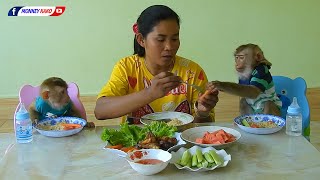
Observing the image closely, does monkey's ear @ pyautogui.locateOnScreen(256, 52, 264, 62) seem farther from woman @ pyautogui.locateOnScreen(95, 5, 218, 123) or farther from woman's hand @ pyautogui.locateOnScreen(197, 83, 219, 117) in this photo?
woman's hand @ pyautogui.locateOnScreen(197, 83, 219, 117)

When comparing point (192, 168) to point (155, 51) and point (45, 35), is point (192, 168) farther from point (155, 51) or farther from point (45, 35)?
point (45, 35)

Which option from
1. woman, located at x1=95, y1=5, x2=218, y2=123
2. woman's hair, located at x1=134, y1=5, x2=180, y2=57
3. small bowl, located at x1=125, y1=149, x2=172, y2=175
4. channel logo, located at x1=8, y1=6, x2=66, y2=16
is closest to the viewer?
small bowl, located at x1=125, y1=149, x2=172, y2=175

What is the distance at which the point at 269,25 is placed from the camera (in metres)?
3.69

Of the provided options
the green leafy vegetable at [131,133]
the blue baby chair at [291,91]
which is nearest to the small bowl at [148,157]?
the green leafy vegetable at [131,133]

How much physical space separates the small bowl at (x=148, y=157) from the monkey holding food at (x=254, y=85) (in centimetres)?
78

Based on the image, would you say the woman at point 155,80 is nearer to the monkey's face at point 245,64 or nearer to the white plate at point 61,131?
the white plate at point 61,131

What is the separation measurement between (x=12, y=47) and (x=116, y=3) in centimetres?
109

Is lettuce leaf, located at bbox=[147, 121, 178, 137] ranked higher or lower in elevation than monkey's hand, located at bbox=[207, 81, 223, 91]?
lower

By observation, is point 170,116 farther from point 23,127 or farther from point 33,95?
point 33,95

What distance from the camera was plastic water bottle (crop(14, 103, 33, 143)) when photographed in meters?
1.53

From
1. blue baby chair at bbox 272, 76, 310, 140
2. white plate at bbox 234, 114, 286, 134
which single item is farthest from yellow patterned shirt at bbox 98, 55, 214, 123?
blue baby chair at bbox 272, 76, 310, 140

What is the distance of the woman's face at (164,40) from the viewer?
6.00 feet

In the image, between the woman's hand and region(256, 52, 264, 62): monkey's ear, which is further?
region(256, 52, 264, 62): monkey's ear

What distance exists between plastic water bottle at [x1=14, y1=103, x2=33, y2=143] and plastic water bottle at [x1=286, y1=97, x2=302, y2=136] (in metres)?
1.06
